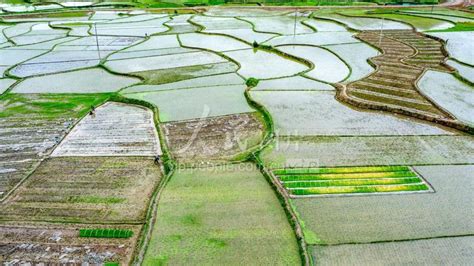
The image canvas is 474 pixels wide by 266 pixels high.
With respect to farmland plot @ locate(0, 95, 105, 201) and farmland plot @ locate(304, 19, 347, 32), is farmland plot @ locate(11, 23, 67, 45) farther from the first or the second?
farmland plot @ locate(304, 19, 347, 32)

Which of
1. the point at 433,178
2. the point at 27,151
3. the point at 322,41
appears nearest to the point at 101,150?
the point at 27,151

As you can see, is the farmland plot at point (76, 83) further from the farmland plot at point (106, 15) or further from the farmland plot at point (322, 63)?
the farmland plot at point (106, 15)

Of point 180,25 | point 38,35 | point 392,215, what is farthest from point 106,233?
point 180,25

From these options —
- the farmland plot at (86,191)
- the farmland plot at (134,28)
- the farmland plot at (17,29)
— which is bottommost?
the farmland plot at (86,191)

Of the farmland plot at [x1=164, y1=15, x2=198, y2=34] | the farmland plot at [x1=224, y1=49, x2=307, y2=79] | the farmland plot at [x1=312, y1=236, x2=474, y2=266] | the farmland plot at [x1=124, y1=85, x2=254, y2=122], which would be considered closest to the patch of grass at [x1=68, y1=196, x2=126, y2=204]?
the farmland plot at [x1=124, y1=85, x2=254, y2=122]

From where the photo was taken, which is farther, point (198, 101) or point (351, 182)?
point (198, 101)

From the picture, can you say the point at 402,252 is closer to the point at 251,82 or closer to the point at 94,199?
the point at 94,199

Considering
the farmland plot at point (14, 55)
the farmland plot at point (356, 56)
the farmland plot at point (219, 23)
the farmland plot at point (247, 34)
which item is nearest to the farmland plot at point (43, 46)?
the farmland plot at point (14, 55)
